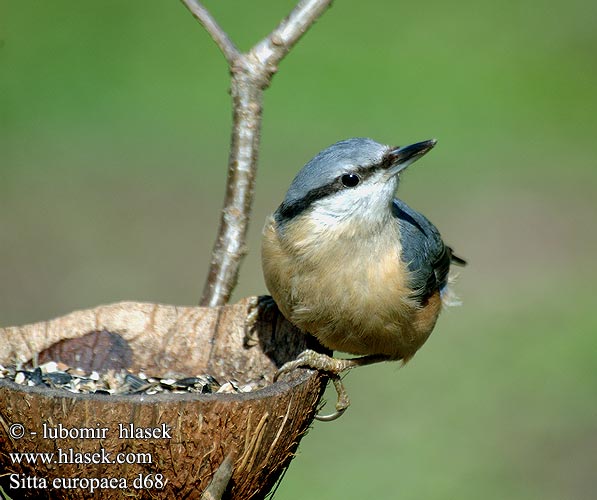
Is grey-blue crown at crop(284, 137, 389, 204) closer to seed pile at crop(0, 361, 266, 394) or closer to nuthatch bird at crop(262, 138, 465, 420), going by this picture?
nuthatch bird at crop(262, 138, 465, 420)

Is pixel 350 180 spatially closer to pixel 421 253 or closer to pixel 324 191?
pixel 324 191

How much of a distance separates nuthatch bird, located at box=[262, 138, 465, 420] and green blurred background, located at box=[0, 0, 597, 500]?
8.46 feet

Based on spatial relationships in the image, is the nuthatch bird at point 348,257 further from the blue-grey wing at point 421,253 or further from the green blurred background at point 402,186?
the green blurred background at point 402,186

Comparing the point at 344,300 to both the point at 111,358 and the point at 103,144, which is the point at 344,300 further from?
the point at 103,144

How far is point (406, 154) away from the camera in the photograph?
370 cm

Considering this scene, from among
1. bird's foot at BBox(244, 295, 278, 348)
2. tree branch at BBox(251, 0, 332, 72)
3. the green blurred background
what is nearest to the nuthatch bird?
bird's foot at BBox(244, 295, 278, 348)

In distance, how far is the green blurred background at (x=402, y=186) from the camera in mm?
6836

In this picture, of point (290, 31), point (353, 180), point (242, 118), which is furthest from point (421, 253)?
point (290, 31)

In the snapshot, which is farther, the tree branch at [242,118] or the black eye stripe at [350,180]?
the tree branch at [242,118]

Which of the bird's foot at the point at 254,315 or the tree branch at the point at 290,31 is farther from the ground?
the tree branch at the point at 290,31

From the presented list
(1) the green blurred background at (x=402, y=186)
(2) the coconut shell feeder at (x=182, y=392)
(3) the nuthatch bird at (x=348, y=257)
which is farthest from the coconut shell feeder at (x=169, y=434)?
(1) the green blurred background at (x=402, y=186)

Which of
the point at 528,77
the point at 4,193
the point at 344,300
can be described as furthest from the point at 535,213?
the point at 344,300

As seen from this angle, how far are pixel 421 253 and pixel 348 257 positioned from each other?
46cm

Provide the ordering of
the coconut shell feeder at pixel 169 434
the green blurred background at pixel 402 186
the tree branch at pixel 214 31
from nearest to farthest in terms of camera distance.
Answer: the coconut shell feeder at pixel 169 434 < the tree branch at pixel 214 31 < the green blurred background at pixel 402 186
